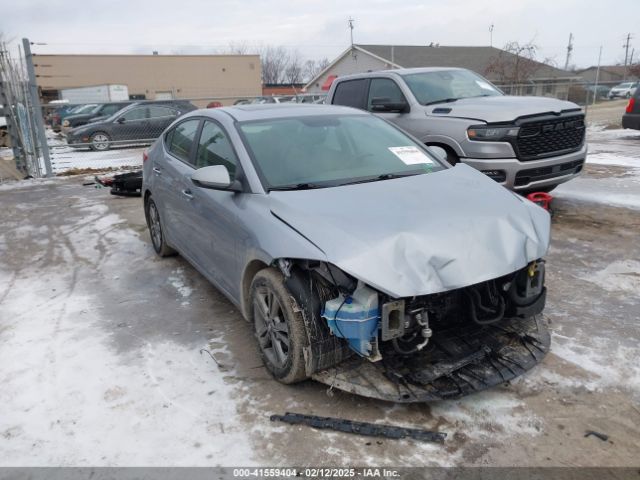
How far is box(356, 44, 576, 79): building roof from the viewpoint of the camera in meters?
40.2

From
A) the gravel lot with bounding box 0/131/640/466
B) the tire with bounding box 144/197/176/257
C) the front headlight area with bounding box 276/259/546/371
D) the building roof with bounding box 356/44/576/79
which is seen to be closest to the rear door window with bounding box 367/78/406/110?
the gravel lot with bounding box 0/131/640/466

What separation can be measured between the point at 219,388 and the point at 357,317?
44.0 inches

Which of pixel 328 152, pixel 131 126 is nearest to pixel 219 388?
pixel 328 152

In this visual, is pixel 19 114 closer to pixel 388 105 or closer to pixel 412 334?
pixel 388 105

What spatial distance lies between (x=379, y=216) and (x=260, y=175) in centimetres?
97

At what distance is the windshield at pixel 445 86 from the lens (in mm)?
7211

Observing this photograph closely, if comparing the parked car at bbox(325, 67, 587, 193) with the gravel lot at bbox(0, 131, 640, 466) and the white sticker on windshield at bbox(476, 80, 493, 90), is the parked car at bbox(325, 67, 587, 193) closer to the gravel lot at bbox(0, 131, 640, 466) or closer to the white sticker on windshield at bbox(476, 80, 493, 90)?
the white sticker on windshield at bbox(476, 80, 493, 90)

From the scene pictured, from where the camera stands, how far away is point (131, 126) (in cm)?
1669

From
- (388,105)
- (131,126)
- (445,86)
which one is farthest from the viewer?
(131,126)

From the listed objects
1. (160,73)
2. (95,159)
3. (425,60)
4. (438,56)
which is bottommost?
(95,159)

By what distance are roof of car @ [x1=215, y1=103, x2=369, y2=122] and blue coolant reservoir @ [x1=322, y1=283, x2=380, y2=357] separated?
196 centimetres

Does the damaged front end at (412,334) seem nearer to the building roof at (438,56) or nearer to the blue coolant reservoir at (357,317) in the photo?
the blue coolant reservoir at (357,317)

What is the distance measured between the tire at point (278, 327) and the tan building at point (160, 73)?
1776 inches

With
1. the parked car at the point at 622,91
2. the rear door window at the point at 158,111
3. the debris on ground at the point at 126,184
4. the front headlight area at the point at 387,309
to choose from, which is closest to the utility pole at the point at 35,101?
the debris on ground at the point at 126,184
